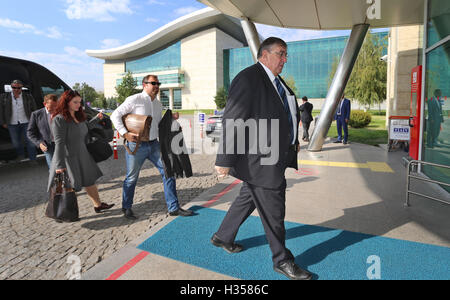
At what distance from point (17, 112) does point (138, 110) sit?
4851 mm

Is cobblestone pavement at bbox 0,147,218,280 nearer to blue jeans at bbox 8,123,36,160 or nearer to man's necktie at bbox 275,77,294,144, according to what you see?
blue jeans at bbox 8,123,36,160

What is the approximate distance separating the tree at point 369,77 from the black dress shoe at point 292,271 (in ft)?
106

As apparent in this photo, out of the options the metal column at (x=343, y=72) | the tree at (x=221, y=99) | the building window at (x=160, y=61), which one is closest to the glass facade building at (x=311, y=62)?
the tree at (x=221, y=99)

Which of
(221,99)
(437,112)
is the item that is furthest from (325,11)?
(221,99)

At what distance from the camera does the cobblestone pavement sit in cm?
284

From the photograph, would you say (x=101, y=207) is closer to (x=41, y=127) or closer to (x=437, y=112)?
(x=41, y=127)

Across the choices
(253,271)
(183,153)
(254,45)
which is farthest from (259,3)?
(253,271)

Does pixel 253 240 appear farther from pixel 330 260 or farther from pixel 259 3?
pixel 259 3

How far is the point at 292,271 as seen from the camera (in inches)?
98.8

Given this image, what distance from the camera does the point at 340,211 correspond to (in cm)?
422

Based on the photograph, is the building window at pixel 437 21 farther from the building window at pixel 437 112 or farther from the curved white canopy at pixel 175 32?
the curved white canopy at pixel 175 32

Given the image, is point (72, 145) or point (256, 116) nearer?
point (256, 116)

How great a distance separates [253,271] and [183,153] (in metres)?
2.00

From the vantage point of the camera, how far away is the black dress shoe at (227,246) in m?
2.99
